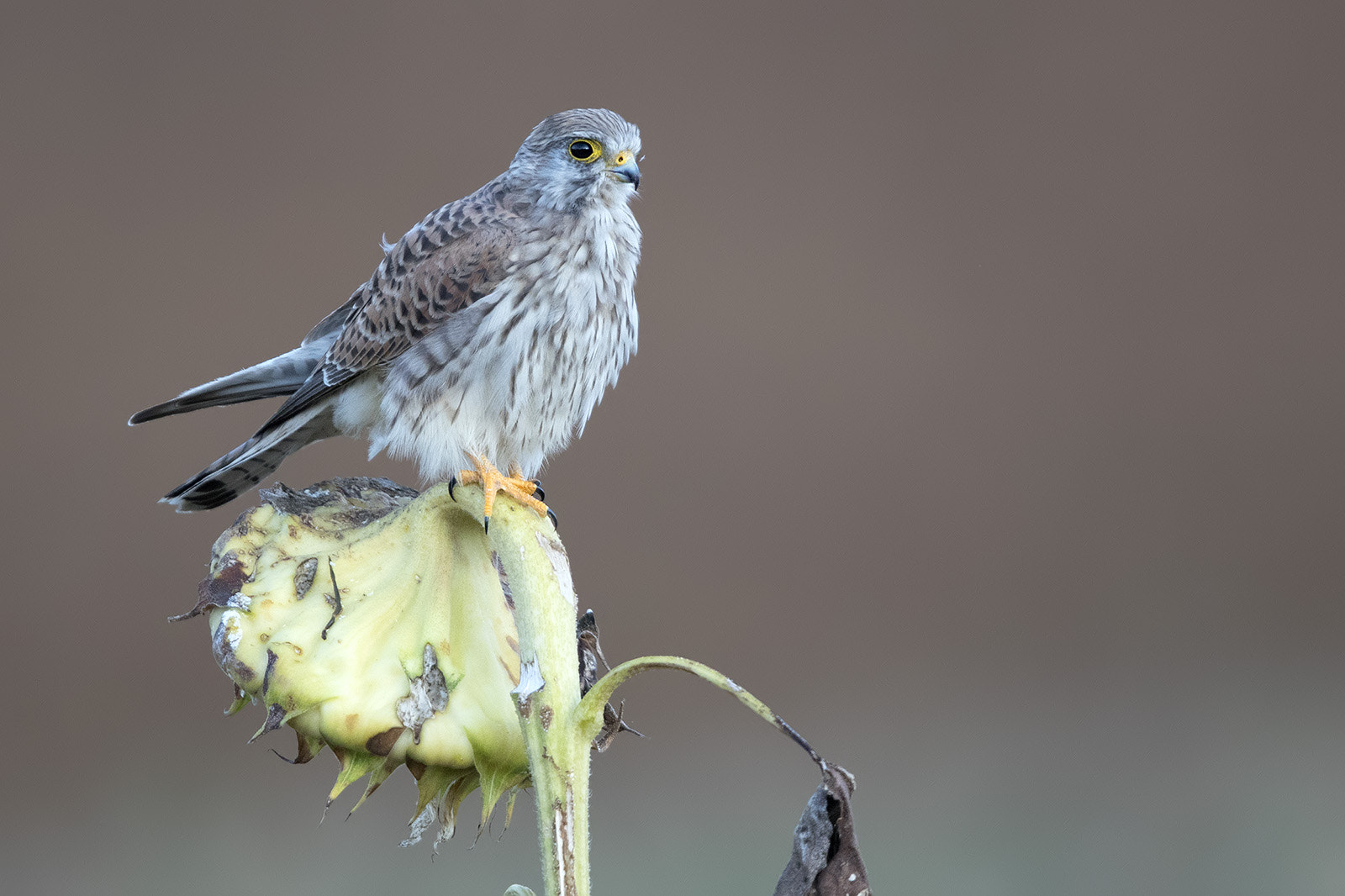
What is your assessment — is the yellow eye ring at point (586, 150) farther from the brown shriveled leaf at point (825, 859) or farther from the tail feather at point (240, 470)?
the brown shriveled leaf at point (825, 859)

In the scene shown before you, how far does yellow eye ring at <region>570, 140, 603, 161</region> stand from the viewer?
1406 mm

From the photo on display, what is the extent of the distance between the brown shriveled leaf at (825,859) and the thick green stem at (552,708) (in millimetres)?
110

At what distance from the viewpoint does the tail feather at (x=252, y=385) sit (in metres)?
1.24

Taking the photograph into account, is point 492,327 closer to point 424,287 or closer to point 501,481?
point 424,287

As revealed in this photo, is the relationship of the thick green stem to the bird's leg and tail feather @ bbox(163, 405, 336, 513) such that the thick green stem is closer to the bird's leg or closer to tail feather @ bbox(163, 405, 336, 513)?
the bird's leg

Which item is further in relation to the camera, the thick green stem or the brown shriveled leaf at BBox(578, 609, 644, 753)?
the brown shriveled leaf at BBox(578, 609, 644, 753)

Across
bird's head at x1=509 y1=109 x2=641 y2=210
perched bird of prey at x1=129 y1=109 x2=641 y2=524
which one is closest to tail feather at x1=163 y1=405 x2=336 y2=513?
perched bird of prey at x1=129 y1=109 x2=641 y2=524

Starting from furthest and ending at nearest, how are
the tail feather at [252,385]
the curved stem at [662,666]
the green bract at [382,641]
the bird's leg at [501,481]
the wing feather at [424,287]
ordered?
the wing feather at [424,287] < the tail feather at [252,385] < the bird's leg at [501,481] < the green bract at [382,641] < the curved stem at [662,666]

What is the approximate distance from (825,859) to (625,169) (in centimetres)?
97

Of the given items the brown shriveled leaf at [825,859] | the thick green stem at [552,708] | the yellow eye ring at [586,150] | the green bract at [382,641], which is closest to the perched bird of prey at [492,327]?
the yellow eye ring at [586,150]

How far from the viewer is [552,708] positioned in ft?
2.12

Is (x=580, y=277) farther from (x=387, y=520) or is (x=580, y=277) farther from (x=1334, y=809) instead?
(x=1334, y=809)

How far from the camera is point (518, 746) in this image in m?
0.77

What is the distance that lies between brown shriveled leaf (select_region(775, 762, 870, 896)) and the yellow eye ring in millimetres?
963
